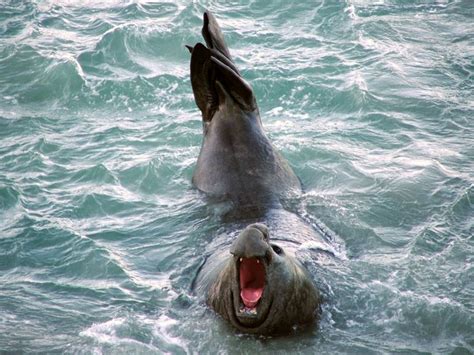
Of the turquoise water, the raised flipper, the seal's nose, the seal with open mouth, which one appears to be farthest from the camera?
the raised flipper

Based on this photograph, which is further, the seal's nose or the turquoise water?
the turquoise water

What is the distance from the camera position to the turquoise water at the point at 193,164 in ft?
22.6

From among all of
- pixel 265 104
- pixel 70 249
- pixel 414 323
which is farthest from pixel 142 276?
pixel 265 104

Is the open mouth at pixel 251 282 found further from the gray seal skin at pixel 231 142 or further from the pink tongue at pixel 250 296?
the gray seal skin at pixel 231 142

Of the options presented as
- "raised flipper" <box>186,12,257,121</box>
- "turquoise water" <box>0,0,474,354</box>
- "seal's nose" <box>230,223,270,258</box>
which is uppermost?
"raised flipper" <box>186,12,257,121</box>

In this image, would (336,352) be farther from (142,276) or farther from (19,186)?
(19,186)

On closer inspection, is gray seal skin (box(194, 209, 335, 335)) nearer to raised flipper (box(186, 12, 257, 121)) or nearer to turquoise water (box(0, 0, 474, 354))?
turquoise water (box(0, 0, 474, 354))

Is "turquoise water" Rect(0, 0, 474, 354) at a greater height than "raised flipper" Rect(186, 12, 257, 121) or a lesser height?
lesser

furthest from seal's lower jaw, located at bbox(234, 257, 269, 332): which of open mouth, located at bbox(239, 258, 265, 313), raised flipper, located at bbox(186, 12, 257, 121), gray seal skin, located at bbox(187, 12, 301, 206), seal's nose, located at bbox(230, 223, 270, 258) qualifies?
raised flipper, located at bbox(186, 12, 257, 121)

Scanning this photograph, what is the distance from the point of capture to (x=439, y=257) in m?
7.83

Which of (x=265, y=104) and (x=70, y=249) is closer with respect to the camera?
(x=70, y=249)

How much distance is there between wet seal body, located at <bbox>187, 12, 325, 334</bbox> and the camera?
6.24 meters

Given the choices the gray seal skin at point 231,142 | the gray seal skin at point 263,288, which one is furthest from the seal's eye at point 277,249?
the gray seal skin at point 231,142

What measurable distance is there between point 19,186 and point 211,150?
2382 mm
